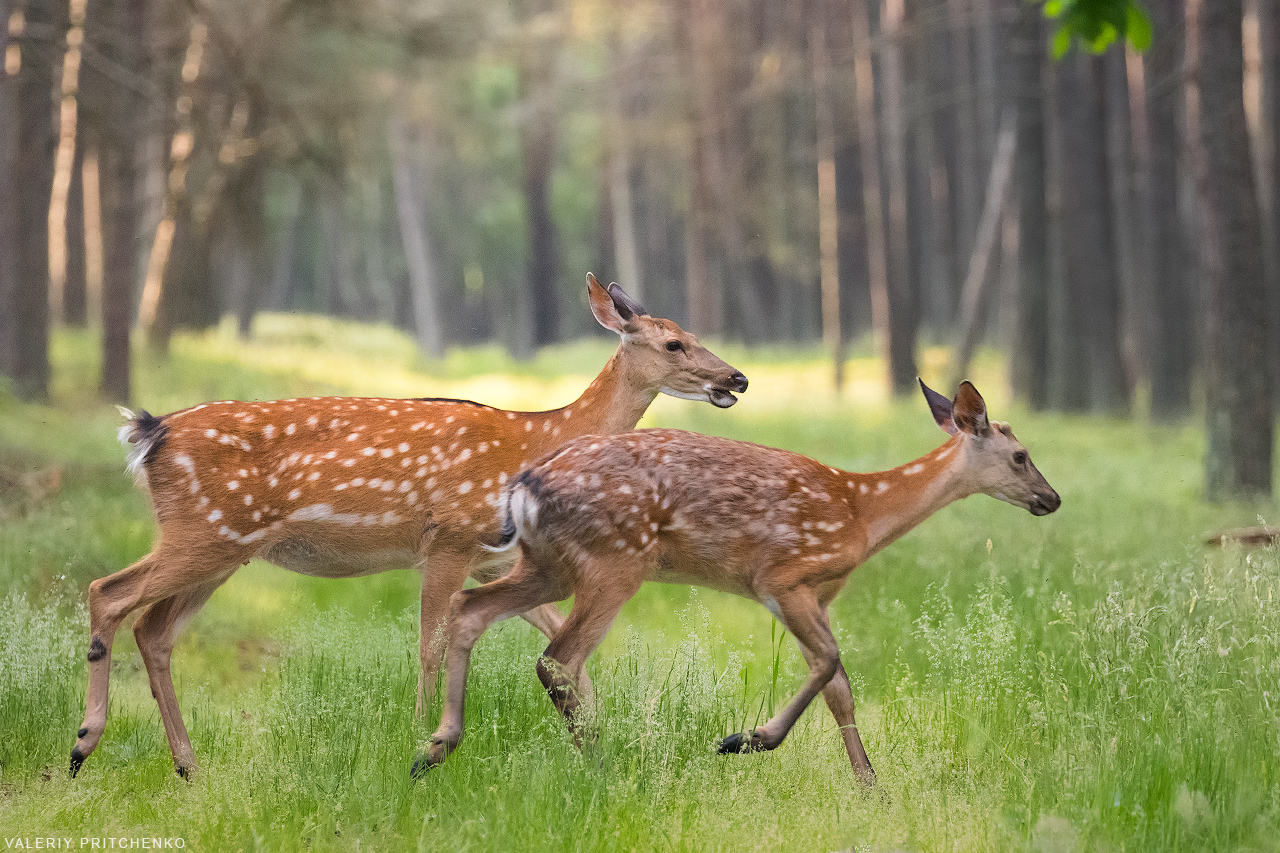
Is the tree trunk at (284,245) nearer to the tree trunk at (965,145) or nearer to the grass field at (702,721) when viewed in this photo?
the tree trunk at (965,145)

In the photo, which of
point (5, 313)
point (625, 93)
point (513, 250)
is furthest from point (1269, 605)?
point (513, 250)

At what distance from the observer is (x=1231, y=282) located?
1173 cm

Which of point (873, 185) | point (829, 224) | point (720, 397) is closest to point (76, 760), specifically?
point (720, 397)

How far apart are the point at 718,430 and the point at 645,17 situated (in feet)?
58.6

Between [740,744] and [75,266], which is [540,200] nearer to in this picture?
[75,266]

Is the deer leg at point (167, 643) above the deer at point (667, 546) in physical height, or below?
below

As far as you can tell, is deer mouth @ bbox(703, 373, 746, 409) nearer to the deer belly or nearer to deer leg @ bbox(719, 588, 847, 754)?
deer leg @ bbox(719, 588, 847, 754)

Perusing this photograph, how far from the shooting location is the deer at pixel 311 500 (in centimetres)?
579

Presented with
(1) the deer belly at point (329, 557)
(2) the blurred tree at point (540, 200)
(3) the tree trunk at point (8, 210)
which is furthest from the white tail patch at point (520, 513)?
(2) the blurred tree at point (540, 200)

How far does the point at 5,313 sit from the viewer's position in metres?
13.7

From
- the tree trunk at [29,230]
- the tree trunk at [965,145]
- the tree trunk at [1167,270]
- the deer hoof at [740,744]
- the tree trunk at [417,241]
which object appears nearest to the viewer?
the deer hoof at [740,744]

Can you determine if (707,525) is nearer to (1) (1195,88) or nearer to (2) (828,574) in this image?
(2) (828,574)

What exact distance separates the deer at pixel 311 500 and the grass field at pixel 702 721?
431mm

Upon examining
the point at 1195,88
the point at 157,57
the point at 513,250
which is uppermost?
the point at 157,57
